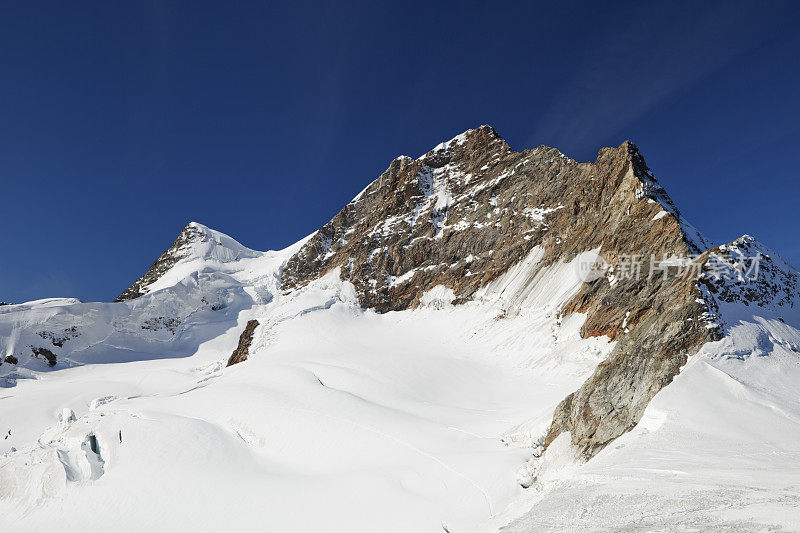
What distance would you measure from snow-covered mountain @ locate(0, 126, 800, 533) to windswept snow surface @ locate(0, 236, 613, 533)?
0.12 meters

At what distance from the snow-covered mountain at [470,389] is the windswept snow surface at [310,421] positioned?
122 mm

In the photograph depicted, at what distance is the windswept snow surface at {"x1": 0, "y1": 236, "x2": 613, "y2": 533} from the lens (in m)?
12.2

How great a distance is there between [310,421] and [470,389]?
1155 cm

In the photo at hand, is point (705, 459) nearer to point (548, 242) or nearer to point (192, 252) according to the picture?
point (548, 242)

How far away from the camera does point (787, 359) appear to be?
11352 millimetres

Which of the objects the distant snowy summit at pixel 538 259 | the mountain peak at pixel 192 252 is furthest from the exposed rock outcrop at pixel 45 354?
the mountain peak at pixel 192 252

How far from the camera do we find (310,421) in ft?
60.9

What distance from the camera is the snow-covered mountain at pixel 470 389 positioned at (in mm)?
8766

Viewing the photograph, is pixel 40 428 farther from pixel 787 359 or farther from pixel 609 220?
pixel 609 220

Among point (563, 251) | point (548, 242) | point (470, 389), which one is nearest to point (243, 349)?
point (470, 389)

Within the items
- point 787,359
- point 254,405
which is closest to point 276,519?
point 254,405

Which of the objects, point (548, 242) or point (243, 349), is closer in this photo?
point (548, 242)

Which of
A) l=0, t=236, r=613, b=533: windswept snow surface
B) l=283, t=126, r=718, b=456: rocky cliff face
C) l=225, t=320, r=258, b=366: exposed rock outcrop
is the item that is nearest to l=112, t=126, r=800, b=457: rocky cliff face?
l=283, t=126, r=718, b=456: rocky cliff face

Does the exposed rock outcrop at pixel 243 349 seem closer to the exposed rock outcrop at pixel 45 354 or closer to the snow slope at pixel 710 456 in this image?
the exposed rock outcrop at pixel 45 354
